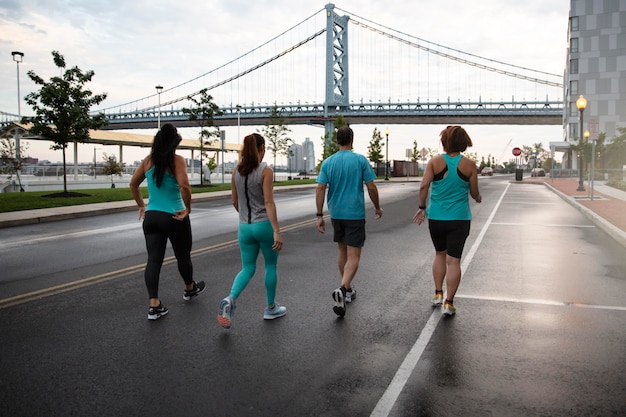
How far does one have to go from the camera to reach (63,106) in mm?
21453

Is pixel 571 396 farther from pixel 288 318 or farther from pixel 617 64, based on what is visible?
pixel 617 64

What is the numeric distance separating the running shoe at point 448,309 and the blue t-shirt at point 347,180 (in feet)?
4.13

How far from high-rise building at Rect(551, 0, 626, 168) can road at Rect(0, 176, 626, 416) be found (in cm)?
7705

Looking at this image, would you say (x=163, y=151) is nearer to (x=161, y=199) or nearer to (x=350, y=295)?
(x=161, y=199)

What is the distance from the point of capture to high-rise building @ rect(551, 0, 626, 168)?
75188 mm

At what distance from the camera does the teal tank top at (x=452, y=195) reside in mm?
5281

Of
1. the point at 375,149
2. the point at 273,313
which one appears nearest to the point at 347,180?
the point at 273,313

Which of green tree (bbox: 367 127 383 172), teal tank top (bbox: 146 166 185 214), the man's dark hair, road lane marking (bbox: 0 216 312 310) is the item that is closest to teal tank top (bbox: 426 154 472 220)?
the man's dark hair

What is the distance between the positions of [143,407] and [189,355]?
92 cm

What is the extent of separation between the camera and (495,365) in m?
4.02

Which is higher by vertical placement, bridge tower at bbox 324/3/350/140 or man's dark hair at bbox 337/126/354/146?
bridge tower at bbox 324/3/350/140

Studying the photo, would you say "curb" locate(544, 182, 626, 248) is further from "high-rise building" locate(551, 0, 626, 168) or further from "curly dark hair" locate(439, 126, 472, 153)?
"high-rise building" locate(551, 0, 626, 168)

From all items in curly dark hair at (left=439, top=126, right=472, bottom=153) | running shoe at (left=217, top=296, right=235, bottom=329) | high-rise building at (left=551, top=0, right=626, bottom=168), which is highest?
high-rise building at (left=551, top=0, right=626, bottom=168)

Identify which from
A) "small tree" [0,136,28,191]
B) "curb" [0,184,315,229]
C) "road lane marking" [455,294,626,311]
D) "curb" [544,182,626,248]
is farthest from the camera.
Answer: "small tree" [0,136,28,191]
